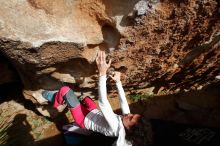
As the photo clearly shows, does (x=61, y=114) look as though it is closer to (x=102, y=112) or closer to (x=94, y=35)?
(x=102, y=112)

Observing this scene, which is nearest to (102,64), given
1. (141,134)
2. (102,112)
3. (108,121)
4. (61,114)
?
(102,112)

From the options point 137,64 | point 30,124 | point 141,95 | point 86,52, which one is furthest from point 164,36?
point 30,124

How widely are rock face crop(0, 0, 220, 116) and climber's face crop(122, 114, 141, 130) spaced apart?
2.87 ft

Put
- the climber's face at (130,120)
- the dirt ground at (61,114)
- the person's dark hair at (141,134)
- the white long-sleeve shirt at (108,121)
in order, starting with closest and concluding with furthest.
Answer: the person's dark hair at (141,134) < the climber's face at (130,120) < the white long-sleeve shirt at (108,121) < the dirt ground at (61,114)

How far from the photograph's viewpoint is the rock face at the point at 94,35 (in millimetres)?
3891

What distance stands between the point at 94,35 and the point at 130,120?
107 cm

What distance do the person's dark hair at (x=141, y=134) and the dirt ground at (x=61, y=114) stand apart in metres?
1.71

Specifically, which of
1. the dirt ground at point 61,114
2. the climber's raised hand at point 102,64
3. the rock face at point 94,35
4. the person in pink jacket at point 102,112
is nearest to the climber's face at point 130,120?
the person in pink jacket at point 102,112

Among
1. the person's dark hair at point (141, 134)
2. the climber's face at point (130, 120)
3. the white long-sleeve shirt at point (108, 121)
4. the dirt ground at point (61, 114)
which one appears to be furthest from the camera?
the dirt ground at point (61, 114)

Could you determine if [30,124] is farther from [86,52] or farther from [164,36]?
[164,36]

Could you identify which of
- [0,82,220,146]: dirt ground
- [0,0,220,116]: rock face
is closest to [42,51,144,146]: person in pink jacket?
[0,0,220,116]: rock face

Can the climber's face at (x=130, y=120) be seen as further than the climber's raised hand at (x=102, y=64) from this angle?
No

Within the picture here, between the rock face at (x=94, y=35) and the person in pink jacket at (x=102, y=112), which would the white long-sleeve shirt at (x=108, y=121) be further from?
the rock face at (x=94, y=35)

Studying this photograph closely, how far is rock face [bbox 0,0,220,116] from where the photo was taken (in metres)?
3.89
